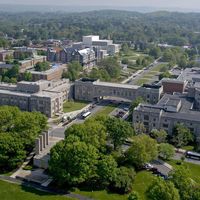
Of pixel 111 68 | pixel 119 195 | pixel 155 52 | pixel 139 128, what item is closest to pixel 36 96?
pixel 139 128

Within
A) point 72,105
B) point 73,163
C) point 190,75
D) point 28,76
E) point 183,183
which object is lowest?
point 72,105

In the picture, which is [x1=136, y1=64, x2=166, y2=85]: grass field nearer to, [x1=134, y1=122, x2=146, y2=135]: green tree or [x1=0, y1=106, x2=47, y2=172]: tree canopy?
[x1=134, y1=122, x2=146, y2=135]: green tree

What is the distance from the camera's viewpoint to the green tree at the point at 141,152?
5025 cm

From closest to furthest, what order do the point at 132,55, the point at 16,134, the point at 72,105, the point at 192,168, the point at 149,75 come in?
the point at 16,134, the point at 192,168, the point at 72,105, the point at 149,75, the point at 132,55

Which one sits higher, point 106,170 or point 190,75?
point 190,75

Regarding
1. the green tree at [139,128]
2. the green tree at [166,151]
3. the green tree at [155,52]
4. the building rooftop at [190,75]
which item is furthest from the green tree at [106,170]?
the green tree at [155,52]

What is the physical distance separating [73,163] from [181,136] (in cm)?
2366

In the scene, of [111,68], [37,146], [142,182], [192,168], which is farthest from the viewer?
[111,68]

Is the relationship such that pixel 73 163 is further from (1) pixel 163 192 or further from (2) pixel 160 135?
(2) pixel 160 135

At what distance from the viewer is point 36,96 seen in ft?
244

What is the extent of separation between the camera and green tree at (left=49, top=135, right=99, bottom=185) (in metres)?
44.8

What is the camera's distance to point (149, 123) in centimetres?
6500

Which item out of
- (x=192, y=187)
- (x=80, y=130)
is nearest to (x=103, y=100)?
(x=80, y=130)

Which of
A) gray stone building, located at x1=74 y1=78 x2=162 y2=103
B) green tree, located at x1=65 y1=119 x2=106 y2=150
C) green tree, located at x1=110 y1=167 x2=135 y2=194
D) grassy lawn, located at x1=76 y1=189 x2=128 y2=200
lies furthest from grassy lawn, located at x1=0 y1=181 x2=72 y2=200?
gray stone building, located at x1=74 y1=78 x2=162 y2=103
